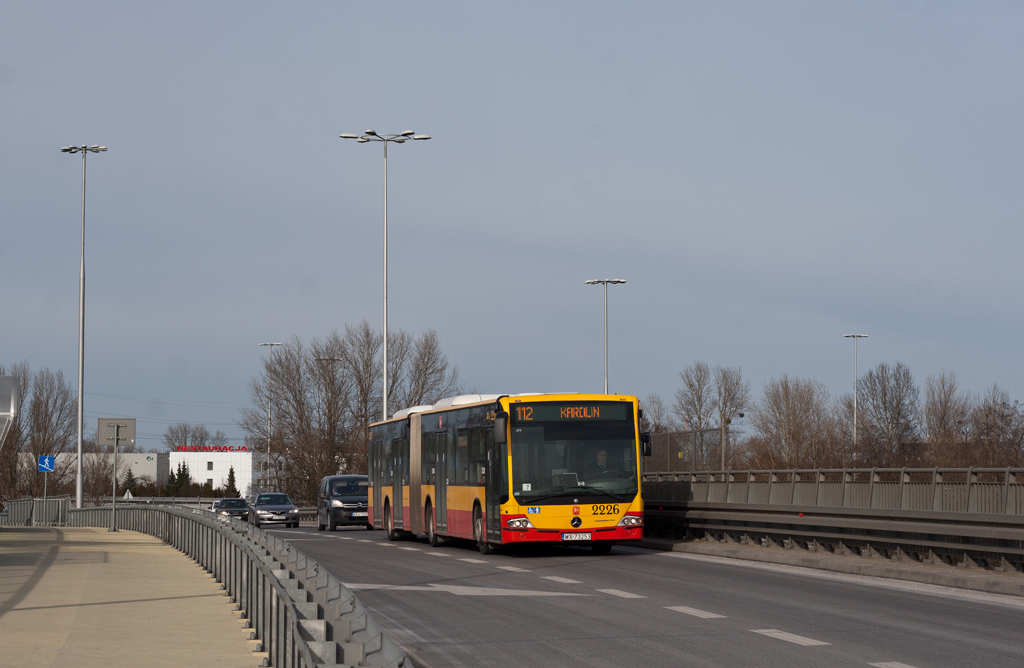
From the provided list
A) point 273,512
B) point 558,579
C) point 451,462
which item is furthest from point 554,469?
point 273,512

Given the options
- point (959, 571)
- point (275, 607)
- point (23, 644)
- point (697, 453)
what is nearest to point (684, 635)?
point (275, 607)

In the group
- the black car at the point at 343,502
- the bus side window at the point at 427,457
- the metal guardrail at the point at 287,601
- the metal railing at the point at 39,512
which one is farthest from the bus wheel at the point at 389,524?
the metal railing at the point at 39,512

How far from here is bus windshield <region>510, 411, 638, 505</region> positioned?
2295cm

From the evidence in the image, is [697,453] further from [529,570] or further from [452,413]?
[529,570]

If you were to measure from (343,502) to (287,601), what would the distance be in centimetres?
3457

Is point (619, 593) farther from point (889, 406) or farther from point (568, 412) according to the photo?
point (889, 406)

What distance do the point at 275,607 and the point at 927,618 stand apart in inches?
276

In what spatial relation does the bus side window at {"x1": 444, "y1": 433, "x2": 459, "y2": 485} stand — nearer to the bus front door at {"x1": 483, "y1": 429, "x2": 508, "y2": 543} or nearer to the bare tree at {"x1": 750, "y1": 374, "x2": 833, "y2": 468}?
the bus front door at {"x1": 483, "y1": 429, "x2": 508, "y2": 543}

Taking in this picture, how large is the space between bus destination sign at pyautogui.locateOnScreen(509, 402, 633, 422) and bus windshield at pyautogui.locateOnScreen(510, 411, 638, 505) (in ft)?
0.24

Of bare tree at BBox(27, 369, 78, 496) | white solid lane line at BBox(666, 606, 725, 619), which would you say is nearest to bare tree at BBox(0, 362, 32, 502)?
bare tree at BBox(27, 369, 78, 496)

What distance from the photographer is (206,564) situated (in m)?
18.1

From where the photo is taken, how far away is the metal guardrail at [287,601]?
5375 mm

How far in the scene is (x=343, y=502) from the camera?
4094 centimetres

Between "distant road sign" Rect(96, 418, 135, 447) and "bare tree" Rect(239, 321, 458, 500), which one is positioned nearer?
"distant road sign" Rect(96, 418, 135, 447)
